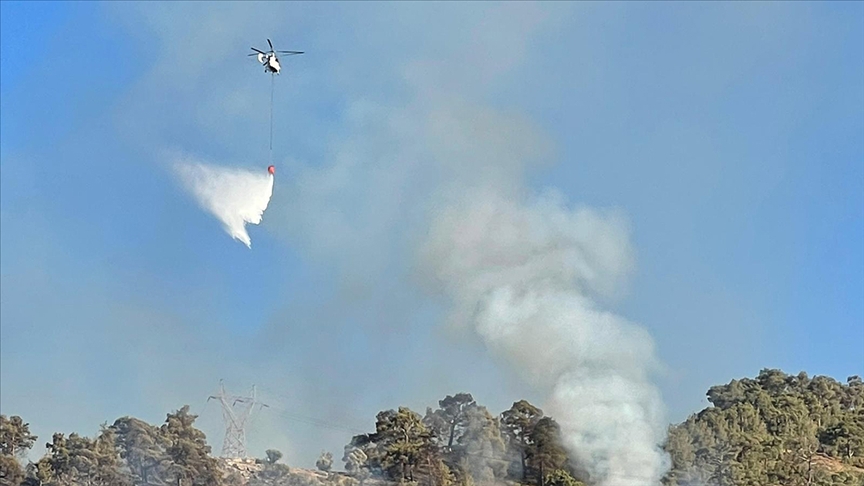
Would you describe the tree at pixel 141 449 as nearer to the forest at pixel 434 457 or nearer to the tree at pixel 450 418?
the forest at pixel 434 457

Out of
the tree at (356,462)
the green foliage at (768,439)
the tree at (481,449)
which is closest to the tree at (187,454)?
the tree at (356,462)

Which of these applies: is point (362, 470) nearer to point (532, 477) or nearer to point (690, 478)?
point (532, 477)

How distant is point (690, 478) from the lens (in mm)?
114000

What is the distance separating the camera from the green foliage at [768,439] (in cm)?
11575

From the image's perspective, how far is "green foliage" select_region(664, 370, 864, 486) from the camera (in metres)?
116

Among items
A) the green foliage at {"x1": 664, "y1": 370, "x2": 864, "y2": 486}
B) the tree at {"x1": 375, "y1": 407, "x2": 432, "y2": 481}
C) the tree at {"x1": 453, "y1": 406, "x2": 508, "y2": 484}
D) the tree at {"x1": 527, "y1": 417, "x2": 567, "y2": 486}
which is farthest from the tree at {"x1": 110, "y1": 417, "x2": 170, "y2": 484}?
the green foliage at {"x1": 664, "y1": 370, "x2": 864, "y2": 486}

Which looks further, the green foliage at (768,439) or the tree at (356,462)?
the tree at (356,462)

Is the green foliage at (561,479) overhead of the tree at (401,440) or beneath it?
beneath

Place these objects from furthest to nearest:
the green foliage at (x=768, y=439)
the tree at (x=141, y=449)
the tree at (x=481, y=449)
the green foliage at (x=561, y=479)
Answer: the tree at (x=481, y=449), the tree at (x=141, y=449), the green foliage at (x=768, y=439), the green foliage at (x=561, y=479)

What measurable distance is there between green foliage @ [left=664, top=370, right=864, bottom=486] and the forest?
20 centimetres

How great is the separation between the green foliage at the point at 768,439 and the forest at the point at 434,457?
0.20m

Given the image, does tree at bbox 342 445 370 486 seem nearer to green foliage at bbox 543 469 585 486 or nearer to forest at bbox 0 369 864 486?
forest at bbox 0 369 864 486

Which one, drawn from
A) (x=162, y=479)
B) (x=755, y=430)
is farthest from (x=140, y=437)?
(x=755, y=430)

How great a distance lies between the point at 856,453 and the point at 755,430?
2157cm
